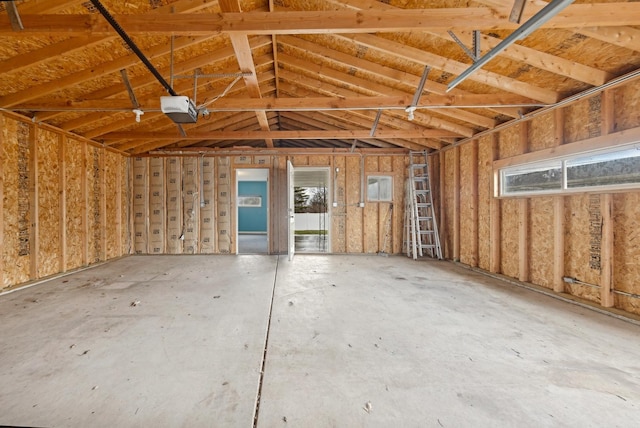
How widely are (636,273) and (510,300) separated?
49.3 inches

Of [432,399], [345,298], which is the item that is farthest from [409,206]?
[432,399]

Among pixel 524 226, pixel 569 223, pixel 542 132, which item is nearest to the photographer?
pixel 569 223

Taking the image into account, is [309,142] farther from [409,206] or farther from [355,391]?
[355,391]

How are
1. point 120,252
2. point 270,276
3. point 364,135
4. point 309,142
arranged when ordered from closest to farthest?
1. point 270,276
2. point 364,135
3. point 120,252
4. point 309,142

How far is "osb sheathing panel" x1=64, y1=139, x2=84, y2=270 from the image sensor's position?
498cm

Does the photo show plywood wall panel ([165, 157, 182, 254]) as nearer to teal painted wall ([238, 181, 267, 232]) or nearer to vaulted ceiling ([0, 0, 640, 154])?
vaulted ceiling ([0, 0, 640, 154])

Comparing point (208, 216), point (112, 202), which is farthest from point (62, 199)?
point (208, 216)

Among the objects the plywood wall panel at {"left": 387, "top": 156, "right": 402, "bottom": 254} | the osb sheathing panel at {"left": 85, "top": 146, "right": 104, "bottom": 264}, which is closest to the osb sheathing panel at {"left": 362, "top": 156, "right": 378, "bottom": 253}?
the plywood wall panel at {"left": 387, "top": 156, "right": 402, "bottom": 254}

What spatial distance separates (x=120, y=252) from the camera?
630 centimetres

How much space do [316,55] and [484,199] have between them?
412 centimetres

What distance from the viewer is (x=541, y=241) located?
3.88 meters

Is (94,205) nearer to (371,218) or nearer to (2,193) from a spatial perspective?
(2,193)

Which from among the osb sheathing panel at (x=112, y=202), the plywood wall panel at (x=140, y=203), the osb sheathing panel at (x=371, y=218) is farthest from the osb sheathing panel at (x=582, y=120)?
the osb sheathing panel at (x=112, y=202)

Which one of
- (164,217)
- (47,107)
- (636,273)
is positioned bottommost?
(636,273)
